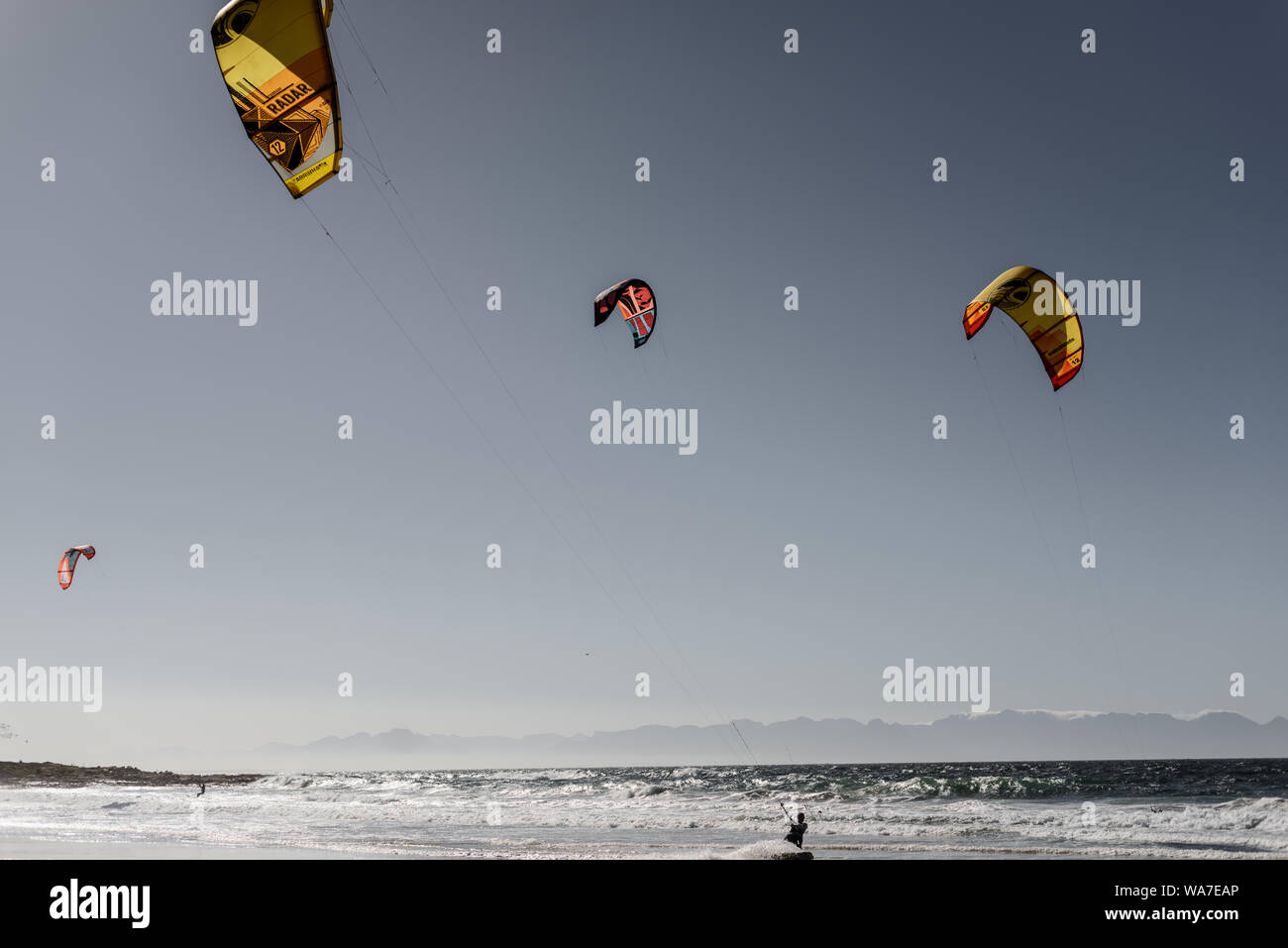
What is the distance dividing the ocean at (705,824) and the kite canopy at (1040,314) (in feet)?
29.5

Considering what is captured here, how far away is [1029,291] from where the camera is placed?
51.7 feet

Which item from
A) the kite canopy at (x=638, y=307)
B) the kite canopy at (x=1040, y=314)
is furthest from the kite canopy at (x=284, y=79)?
the kite canopy at (x=1040, y=314)

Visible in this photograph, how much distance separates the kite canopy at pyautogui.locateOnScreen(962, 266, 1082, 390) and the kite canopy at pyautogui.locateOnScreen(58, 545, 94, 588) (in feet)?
84.0

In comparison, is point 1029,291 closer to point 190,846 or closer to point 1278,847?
point 1278,847

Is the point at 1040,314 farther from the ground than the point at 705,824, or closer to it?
farther from the ground

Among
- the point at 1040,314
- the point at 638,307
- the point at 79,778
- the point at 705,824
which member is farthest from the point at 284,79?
the point at 79,778

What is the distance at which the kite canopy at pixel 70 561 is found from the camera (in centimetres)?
2627

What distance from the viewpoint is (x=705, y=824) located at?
74.6ft

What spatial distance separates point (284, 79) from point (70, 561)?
2260 centimetres

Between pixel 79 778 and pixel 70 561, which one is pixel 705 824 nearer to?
pixel 70 561

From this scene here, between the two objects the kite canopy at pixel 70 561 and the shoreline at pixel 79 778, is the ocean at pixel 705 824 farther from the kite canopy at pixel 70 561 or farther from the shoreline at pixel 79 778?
the shoreline at pixel 79 778

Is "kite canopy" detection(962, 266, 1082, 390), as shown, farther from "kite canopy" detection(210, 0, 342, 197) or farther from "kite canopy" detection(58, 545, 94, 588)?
"kite canopy" detection(58, 545, 94, 588)

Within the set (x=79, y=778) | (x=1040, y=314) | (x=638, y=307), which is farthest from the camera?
(x=79, y=778)

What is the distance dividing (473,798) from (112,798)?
18.7 m
